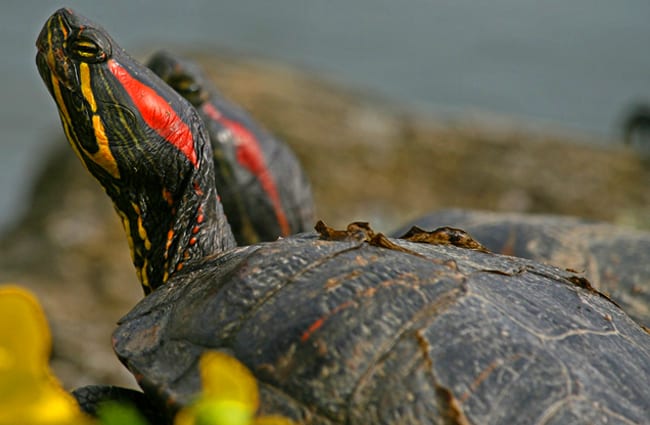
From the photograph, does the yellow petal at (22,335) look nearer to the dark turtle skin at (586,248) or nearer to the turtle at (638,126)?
the dark turtle skin at (586,248)

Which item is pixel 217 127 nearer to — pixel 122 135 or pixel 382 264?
pixel 122 135

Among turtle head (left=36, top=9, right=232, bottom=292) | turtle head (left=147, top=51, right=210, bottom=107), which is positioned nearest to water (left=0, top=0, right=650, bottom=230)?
turtle head (left=147, top=51, right=210, bottom=107)

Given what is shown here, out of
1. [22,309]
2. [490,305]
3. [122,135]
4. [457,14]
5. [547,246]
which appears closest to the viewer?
[22,309]

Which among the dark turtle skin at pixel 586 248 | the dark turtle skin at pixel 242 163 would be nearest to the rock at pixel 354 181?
the dark turtle skin at pixel 242 163

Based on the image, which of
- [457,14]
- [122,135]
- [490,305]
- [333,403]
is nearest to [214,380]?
[333,403]

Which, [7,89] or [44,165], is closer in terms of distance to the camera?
[44,165]

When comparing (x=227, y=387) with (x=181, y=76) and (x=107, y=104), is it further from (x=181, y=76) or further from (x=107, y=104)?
(x=181, y=76)

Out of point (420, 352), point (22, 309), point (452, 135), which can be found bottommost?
point (452, 135)

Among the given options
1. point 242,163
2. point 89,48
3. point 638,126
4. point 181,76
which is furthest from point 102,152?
point 638,126
